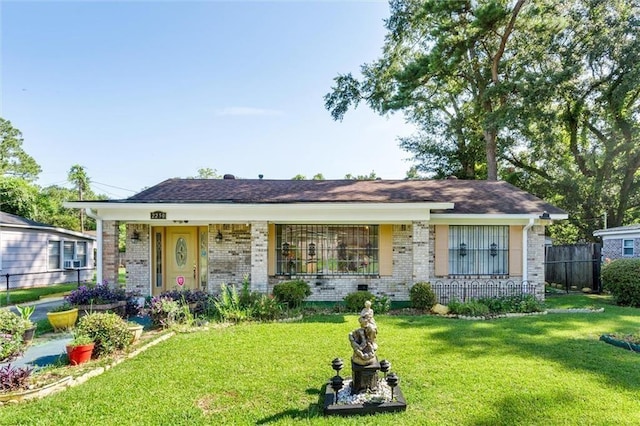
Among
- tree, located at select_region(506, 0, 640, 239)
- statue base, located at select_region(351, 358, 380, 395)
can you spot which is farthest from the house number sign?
tree, located at select_region(506, 0, 640, 239)

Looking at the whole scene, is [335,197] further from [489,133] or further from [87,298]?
[489,133]

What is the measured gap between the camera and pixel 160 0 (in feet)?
34.8

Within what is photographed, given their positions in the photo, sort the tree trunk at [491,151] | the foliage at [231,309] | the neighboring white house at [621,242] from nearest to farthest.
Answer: the foliage at [231,309], the neighboring white house at [621,242], the tree trunk at [491,151]

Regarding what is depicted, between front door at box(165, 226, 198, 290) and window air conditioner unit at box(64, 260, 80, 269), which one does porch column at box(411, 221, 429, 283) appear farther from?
window air conditioner unit at box(64, 260, 80, 269)

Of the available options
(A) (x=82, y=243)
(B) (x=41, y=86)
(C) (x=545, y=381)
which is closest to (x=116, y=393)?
(C) (x=545, y=381)

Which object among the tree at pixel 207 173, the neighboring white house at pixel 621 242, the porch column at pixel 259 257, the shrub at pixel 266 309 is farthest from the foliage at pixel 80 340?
the tree at pixel 207 173

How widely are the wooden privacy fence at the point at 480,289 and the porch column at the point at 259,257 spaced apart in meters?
5.13

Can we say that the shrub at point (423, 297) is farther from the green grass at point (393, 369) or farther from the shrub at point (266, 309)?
the shrub at point (266, 309)

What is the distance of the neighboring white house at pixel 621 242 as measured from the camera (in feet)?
45.7

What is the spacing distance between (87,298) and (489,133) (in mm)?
21315

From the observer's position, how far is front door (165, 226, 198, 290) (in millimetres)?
11930

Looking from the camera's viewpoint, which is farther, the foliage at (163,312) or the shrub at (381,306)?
the shrub at (381,306)

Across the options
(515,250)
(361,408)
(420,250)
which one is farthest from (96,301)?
(515,250)

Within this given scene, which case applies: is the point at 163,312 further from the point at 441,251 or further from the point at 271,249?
the point at 441,251
